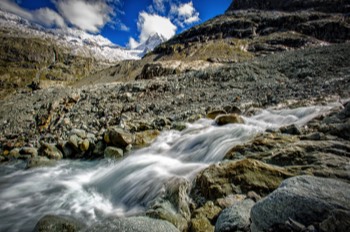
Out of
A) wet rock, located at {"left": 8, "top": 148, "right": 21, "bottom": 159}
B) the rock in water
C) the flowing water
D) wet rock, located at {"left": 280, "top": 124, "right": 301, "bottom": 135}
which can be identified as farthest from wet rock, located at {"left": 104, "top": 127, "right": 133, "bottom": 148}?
the rock in water

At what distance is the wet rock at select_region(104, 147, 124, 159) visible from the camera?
965 cm

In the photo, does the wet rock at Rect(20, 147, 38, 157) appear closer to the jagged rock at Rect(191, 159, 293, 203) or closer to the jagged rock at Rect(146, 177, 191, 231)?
the jagged rock at Rect(146, 177, 191, 231)

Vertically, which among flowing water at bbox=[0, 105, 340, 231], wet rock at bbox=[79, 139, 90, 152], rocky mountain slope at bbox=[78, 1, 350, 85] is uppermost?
rocky mountain slope at bbox=[78, 1, 350, 85]

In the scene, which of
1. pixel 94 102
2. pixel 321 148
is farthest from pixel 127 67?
pixel 321 148

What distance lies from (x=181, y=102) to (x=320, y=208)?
14.1m

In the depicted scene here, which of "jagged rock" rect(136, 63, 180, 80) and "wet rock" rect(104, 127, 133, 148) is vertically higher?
"jagged rock" rect(136, 63, 180, 80)

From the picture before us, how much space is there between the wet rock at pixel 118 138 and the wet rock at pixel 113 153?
0.38 meters

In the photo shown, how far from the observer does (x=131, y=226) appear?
3.22 m

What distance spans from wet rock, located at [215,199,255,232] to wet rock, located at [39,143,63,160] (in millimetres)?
9809

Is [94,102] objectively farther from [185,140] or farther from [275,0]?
[275,0]

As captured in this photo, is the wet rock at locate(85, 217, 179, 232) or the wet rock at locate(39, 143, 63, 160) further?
the wet rock at locate(39, 143, 63, 160)

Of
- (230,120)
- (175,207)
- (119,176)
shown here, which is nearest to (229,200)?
(175,207)

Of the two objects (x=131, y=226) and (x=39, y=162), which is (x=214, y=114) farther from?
(x=131, y=226)

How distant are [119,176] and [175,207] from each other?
4101mm
